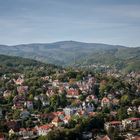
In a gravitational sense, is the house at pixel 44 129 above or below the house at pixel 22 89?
below

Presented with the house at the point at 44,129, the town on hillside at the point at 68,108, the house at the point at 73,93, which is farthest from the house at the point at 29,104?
the house at the point at 44,129

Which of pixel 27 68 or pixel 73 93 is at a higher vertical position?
pixel 27 68

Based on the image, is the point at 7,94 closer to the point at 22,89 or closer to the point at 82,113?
the point at 22,89

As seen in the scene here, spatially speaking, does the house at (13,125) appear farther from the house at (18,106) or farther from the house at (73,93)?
the house at (73,93)

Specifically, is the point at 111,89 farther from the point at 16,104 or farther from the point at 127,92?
the point at 16,104

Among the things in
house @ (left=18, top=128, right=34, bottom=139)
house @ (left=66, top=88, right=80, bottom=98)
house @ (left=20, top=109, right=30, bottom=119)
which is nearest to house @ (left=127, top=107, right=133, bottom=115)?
house @ (left=66, top=88, right=80, bottom=98)

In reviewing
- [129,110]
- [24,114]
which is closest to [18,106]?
[24,114]
